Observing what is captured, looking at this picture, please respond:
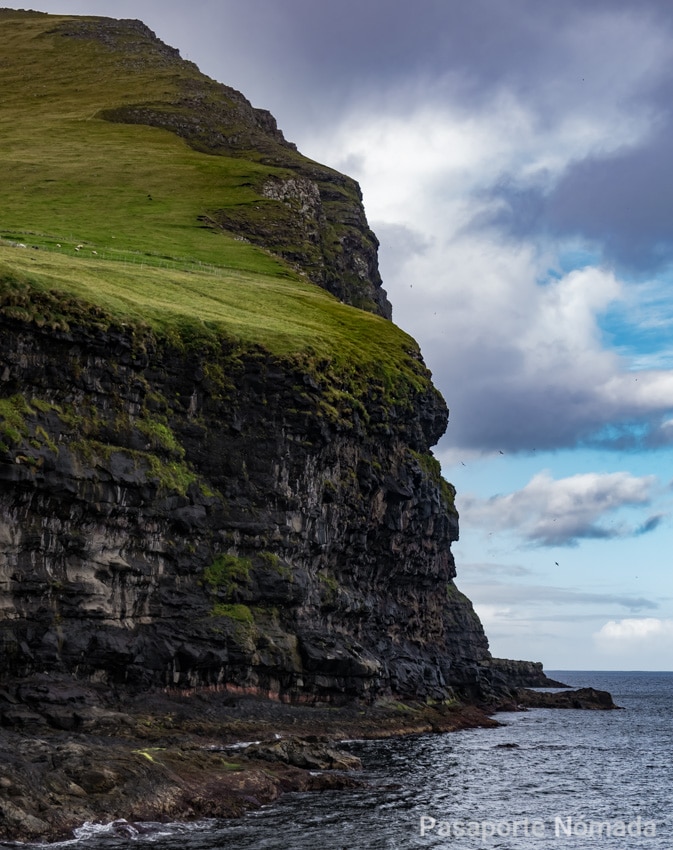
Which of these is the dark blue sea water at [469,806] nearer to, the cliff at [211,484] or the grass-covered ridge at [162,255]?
the cliff at [211,484]

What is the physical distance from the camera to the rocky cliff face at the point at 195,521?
75312 mm

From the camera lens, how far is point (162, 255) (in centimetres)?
13525

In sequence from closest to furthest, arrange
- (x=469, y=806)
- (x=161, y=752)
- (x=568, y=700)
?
1. (x=161, y=752)
2. (x=469, y=806)
3. (x=568, y=700)

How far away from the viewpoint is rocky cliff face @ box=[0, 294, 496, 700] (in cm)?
7531

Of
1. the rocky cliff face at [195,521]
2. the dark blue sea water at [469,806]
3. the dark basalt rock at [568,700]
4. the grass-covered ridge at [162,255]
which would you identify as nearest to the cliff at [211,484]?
the rocky cliff face at [195,521]

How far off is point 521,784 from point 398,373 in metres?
55.5

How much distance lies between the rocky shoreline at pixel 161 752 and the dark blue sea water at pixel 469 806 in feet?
5.91

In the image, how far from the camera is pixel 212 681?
8194cm

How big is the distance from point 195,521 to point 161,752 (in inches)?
1155

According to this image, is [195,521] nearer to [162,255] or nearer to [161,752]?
[161,752]

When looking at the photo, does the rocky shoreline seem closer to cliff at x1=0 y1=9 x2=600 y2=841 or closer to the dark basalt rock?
cliff at x1=0 y1=9 x2=600 y2=841

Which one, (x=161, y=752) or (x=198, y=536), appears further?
(x=198, y=536)

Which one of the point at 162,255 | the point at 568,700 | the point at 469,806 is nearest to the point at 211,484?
the point at 469,806

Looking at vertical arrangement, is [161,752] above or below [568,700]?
below
